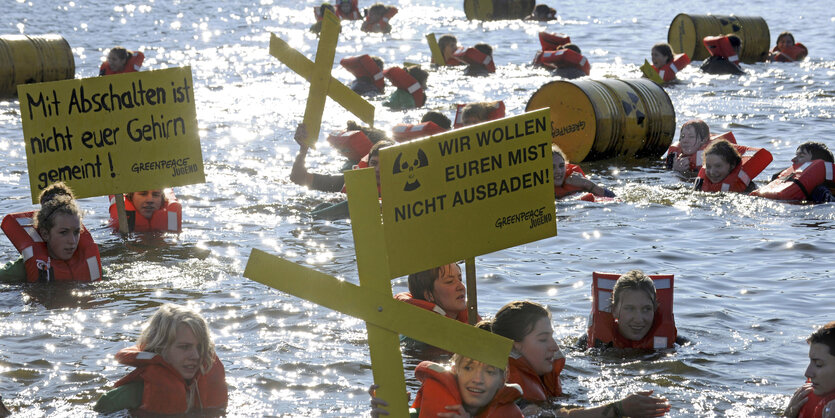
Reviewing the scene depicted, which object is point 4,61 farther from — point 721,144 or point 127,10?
point 127,10

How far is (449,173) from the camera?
579 centimetres

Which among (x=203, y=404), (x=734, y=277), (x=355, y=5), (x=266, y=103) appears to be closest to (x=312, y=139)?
(x=734, y=277)

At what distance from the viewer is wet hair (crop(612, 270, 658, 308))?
23.4ft

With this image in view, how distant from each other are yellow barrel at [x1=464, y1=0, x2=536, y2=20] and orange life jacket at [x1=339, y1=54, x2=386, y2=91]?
2000 centimetres

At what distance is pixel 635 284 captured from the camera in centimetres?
712

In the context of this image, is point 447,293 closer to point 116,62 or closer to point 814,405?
point 814,405

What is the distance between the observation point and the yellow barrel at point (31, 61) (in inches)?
846

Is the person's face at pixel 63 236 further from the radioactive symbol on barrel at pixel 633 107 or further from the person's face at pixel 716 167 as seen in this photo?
the radioactive symbol on barrel at pixel 633 107

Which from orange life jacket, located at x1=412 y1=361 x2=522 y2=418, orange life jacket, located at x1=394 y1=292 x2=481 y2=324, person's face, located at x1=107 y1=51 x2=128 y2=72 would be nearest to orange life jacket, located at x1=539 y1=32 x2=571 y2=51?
person's face, located at x1=107 y1=51 x2=128 y2=72

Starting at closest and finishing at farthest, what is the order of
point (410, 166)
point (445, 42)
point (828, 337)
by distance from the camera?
point (410, 166), point (828, 337), point (445, 42)

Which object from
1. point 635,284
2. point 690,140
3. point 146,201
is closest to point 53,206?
point 146,201

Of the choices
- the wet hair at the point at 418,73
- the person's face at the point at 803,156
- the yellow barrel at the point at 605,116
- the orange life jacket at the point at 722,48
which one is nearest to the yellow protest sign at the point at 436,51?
the wet hair at the point at 418,73

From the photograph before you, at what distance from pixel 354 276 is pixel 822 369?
515cm

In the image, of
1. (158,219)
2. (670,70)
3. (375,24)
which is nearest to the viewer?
(158,219)
